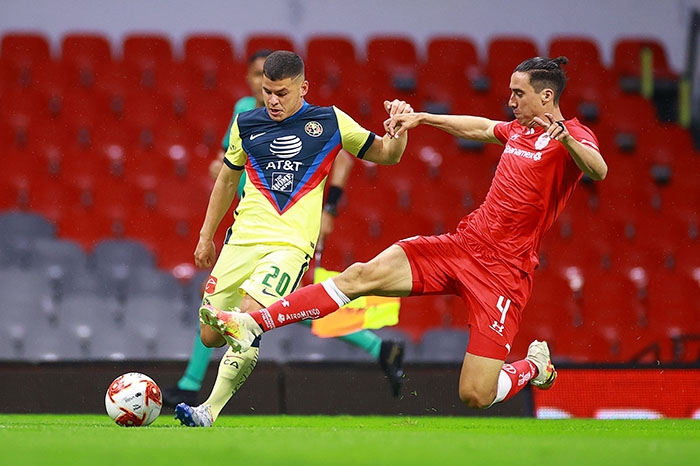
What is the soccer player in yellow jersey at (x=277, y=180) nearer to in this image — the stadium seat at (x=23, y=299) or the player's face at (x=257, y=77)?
the player's face at (x=257, y=77)

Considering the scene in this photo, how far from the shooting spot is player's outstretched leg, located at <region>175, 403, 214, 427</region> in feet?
18.4

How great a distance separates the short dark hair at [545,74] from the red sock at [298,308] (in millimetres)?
1630

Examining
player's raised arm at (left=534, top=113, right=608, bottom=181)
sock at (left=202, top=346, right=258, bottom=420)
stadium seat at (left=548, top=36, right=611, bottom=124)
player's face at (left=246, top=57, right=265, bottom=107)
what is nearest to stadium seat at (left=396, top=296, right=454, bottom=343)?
stadium seat at (left=548, top=36, right=611, bottom=124)

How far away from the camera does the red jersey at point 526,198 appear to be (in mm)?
5938

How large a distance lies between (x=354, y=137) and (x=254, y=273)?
1009 millimetres

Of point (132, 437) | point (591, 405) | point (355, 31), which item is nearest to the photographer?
point (132, 437)

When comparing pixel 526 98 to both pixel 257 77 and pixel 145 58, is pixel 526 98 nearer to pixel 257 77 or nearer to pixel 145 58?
pixel 257 77

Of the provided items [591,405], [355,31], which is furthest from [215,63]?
[591,405]

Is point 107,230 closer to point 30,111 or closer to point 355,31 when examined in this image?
point 30,111

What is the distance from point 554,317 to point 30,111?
6.20 m

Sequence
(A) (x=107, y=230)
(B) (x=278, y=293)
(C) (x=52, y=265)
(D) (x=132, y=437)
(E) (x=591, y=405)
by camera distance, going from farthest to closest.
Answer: (A) (x=107, y=230) < (C) (x=52, y=265) < (E) (x=591, y=405) < (B) (x=278, y=293) < (D) (x=132, y=437)

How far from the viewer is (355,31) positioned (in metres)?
14.0

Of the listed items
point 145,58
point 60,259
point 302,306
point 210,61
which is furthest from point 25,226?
point 302,306

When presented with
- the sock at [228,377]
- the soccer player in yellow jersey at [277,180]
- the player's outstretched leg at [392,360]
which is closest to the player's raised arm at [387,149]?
the soccer player in yellow jersey at [277,180]
